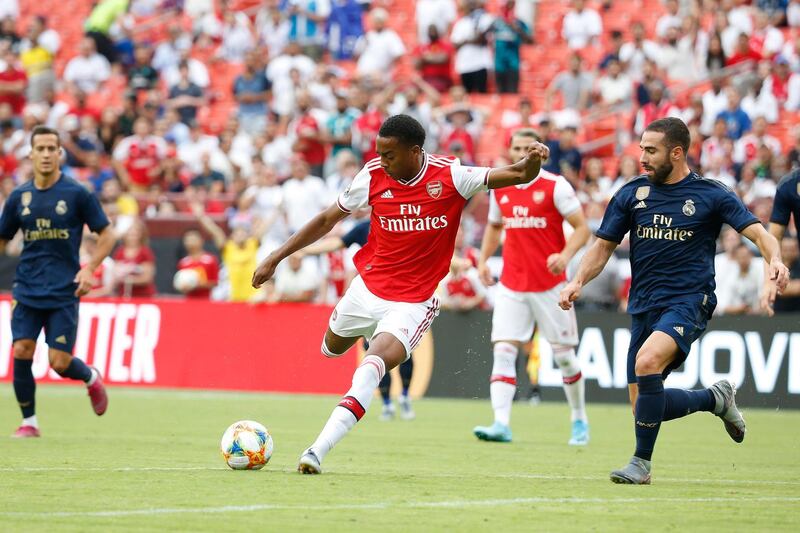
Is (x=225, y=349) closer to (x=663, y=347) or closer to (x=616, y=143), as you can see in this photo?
(x=616, y=143)

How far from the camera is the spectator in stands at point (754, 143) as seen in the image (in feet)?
68.9

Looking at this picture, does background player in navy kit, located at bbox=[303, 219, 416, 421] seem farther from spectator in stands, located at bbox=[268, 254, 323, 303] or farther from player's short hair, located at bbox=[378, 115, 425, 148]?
player's short hair, located at bbox=[378, 115, 425, 148]

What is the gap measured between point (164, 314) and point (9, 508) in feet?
44.5

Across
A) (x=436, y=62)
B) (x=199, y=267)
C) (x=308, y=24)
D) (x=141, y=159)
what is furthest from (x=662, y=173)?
(x=308, y=24)

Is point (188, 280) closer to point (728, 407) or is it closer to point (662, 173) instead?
point (728, 407)

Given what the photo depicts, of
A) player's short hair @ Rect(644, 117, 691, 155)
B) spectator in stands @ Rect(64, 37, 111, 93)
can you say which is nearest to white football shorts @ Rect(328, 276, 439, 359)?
player's short hair @ Rect(644, 117, 691, 155)

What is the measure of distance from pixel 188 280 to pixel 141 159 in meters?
5.16

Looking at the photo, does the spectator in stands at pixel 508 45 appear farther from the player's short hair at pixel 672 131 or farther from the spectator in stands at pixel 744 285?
the player's short hair at pixel 672 131

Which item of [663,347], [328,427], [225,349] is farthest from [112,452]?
[225,349]

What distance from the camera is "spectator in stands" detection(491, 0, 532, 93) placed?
2534 centimetres

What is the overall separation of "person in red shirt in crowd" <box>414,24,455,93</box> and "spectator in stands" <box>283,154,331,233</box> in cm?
448

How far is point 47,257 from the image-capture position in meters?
12.6

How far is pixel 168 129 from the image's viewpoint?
27219mm

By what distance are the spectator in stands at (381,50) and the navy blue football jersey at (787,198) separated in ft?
55.4
